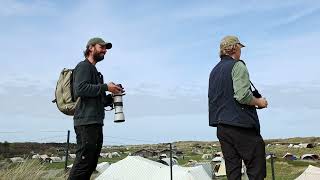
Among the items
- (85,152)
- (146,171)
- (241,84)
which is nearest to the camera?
(241,84)

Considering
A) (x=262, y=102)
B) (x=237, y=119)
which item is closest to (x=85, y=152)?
(x=237, y=119)

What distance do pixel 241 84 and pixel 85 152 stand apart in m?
1.58

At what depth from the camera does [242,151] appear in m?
4.68

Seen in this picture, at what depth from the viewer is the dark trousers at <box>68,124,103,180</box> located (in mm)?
4848

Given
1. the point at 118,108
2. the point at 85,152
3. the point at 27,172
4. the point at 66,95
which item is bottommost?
the point at 27,172

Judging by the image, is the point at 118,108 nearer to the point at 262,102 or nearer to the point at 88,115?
the point at 88,115

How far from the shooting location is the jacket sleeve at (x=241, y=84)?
457 centimetres

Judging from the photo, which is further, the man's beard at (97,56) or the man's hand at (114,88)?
the man's beard at (97,56)

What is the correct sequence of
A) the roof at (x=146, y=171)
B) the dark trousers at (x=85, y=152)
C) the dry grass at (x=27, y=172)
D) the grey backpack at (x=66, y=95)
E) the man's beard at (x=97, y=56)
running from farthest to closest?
1. the roof at (x=146, y=171)
2. the dry grass at (x=27, y=172)
3. the man's beard at (x=97, y=56)
4. the grey backpack at (x=66, y=95)
5. the dark trousers at (x=85, y=152)

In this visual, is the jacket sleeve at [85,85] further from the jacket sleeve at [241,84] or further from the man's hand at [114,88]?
the jacket sleeve at [241,84]

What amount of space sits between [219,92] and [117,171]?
58.6ft

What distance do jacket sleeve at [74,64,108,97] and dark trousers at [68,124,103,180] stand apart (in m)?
0.31

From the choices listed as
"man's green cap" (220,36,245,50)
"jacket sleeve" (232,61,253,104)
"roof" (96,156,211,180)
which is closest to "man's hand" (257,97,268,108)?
"jacket sleeve" (232,61,253,104)

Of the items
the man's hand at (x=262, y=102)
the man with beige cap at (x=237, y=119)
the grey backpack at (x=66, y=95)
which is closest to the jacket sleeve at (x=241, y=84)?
the man with beige cap at (x=237, y=119)
